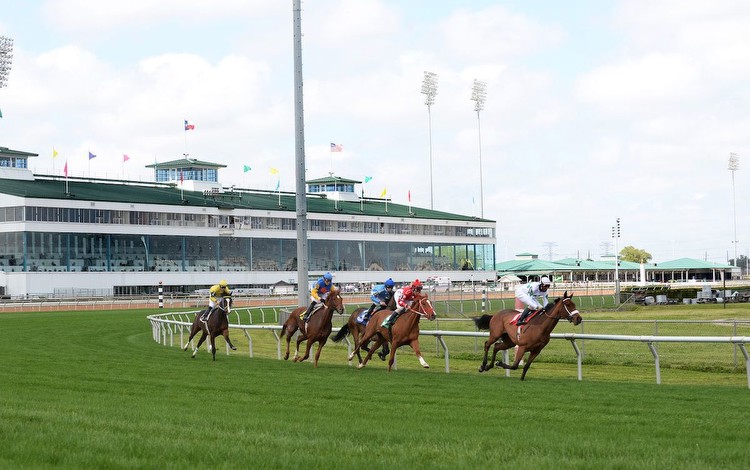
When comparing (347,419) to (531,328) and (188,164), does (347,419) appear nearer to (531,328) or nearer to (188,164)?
(531,328)

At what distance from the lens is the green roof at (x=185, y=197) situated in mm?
68250

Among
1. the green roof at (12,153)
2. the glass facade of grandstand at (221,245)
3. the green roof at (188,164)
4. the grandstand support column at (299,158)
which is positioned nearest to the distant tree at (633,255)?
the glass facade of grandstand at (221,245)

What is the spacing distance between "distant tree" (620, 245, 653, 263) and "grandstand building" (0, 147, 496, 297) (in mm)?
81602

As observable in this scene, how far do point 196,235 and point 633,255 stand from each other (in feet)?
385

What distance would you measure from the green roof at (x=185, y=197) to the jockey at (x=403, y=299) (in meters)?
53.5

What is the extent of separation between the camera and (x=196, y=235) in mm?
75500

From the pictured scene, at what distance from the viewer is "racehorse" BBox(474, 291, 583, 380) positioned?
551 inches

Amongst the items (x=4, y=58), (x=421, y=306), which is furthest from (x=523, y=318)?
(x=4, y=58)

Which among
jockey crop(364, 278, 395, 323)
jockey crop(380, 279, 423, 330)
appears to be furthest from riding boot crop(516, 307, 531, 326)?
jockey crop(364, 278, 395, 323)

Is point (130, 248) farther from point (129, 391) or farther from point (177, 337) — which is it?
point (129, 391)

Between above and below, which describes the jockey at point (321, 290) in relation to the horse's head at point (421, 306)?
above

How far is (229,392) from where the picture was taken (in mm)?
11953

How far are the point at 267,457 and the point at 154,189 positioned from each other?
7694 cm

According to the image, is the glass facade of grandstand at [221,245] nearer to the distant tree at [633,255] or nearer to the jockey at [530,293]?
the jockey at [530,293]
